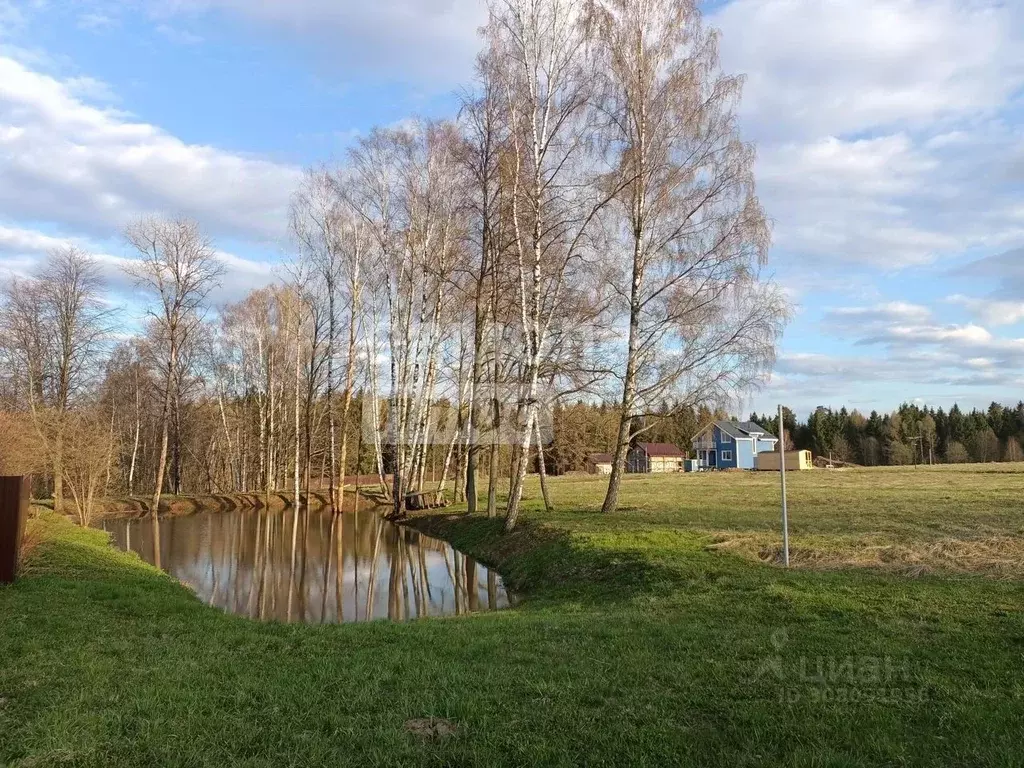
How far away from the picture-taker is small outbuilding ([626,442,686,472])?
243 feet

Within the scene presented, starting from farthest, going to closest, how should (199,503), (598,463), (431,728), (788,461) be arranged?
(598,463) → (788,461) → (199,503) → (431,728)

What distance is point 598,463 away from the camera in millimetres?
69750

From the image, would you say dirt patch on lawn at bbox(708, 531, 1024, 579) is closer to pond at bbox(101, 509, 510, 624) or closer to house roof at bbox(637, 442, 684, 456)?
pond at bbox(101, 509, 510, 624)

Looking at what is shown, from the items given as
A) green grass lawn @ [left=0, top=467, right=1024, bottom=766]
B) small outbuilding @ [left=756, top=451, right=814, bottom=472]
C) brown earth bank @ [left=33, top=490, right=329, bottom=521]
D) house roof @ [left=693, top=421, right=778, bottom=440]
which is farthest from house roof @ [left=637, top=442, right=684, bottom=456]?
green grass lawn @ [left=0, top=467, right=1024, bottom=766]

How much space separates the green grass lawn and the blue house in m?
55.9

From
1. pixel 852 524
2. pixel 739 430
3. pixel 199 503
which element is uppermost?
pixel 739 430

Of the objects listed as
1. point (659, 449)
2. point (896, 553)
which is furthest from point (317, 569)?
point (659, 449)

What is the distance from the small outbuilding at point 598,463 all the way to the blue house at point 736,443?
31.4 feet

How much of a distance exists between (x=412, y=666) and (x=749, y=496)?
65.3 feet

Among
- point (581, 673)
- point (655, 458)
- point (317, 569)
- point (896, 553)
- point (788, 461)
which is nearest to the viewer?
point (581, 673)

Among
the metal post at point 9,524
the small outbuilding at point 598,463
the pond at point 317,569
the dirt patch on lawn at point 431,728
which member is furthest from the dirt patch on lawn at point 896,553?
the small outbuilding at point 598,463

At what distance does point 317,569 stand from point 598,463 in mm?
55839

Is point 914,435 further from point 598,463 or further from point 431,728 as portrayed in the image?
point 431,728

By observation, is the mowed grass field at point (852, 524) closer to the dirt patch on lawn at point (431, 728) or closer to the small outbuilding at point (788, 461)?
the dirt patch on lawn at point (431, 728)
